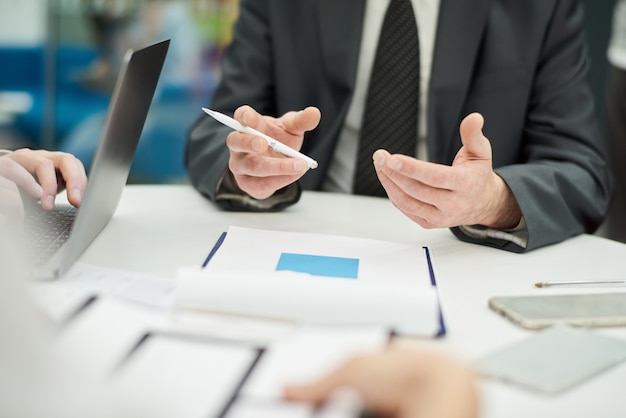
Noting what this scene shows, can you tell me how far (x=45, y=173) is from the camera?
111 cm

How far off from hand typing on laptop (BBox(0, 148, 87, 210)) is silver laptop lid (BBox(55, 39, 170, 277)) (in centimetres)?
6

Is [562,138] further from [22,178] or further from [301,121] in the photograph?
[22,178]

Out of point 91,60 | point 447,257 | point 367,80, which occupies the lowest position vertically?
point 91,60

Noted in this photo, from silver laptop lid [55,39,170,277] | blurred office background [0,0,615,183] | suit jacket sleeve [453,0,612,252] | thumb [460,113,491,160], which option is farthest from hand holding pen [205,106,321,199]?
blurred office background [0,0,615,183]

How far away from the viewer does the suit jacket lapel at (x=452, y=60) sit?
4.78 feet

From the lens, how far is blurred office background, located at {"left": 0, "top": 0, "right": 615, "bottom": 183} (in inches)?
133

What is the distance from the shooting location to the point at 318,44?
5.05 feet

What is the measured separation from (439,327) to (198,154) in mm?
756

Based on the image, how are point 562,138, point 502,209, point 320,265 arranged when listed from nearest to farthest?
1. point 320,265
2. point 502,209
3. point 562,138

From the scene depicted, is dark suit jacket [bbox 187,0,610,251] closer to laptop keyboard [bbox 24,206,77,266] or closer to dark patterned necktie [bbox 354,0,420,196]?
dark patterned necktie [bbox 354,0,420,196]

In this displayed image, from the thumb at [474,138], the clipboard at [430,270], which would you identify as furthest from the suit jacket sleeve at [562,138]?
the clipboard at [430,270]

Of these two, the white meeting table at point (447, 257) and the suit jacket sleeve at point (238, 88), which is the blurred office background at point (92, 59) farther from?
the white meeting table at point (447, 257)

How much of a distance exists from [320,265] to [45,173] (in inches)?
17.4

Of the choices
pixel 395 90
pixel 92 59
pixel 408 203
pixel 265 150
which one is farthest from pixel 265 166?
pixel 92 59
